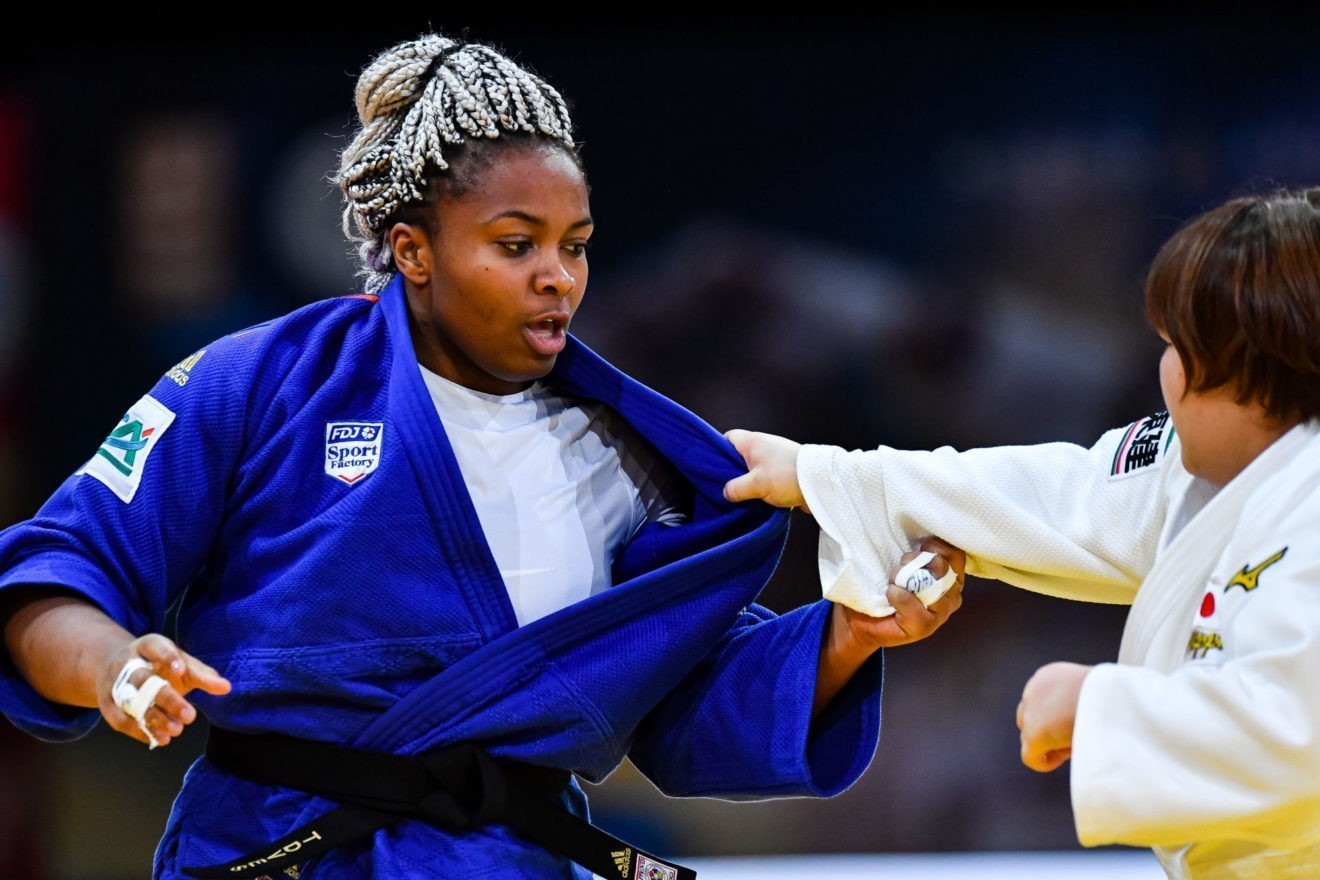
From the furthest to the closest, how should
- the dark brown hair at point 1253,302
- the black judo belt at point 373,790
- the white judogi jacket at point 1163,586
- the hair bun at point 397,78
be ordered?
the hair bun at point 397,78 → the black judo belt at point 373,790 → the dark brown hair at point 1253,302 → the white judogi jacket at point 1163,586

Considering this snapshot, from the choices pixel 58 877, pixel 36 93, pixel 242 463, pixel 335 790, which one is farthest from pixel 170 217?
pixel 335 790

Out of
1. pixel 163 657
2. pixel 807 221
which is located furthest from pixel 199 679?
pixel 807 221

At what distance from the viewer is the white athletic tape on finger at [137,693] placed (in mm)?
1243

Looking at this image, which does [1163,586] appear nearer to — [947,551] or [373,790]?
[947,551]

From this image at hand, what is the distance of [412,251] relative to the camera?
66.4 inches

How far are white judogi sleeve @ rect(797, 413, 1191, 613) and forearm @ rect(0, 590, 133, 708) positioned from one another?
2.48ft

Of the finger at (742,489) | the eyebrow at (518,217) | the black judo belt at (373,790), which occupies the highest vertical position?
the eyebrow at (518,217)

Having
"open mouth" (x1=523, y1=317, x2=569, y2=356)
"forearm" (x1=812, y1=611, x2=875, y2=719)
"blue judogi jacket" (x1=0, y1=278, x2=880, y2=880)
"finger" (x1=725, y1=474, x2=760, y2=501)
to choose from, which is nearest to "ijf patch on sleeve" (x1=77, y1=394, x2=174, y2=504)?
"blue judogi jacket" (x1=0, y1=278, x2=880, y2=880)

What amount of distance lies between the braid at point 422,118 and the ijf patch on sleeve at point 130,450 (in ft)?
1.20

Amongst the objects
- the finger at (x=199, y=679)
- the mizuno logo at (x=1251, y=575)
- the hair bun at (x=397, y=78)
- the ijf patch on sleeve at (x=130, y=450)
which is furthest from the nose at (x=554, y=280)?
the mizuno logo at (x=1251, y=575)

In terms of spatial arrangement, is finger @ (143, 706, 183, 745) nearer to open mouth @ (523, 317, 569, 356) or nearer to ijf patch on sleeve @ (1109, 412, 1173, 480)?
open mouth @ (523, 317, 569, 356)

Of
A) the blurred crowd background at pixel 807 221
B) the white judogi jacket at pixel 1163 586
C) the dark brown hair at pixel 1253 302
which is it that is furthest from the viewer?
the blurred crowd background at pixel 807 221

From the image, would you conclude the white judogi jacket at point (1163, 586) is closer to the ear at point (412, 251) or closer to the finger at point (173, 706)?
the ear at point (412, 251)

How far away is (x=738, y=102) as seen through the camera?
3133 mm
